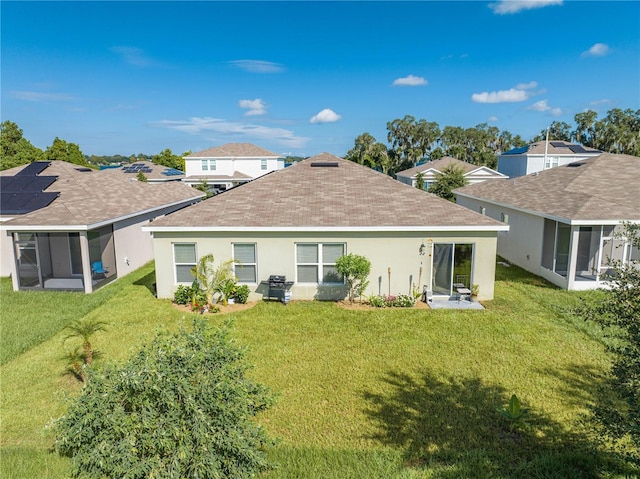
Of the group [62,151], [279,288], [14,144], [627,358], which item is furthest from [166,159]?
[627,358]

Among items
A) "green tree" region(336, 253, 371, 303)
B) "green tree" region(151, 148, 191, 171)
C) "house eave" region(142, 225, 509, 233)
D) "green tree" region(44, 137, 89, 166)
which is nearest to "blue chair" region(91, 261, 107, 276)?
"house eave" region(142, 225, 509, 233)

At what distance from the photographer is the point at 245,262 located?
1377cm

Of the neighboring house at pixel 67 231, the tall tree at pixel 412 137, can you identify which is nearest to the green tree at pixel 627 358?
the neighboring house at pixel 67 231

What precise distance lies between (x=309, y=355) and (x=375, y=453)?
3642mm

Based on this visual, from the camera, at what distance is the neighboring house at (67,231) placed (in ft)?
48.4

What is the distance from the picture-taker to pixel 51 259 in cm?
1645

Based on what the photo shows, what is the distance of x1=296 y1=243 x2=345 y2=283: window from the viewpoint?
1359 centimetres

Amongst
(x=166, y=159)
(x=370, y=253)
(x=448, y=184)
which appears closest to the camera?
(x=370, y=253)

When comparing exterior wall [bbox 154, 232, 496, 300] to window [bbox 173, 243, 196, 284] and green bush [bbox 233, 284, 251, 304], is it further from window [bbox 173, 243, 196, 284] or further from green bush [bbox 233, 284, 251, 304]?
green bush [bbox 233, 284, 251, 304]

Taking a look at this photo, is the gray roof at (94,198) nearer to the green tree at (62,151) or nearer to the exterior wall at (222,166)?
the exterior wall at (222,166)

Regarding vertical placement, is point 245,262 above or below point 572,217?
below

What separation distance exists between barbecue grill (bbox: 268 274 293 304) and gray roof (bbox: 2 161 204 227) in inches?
280

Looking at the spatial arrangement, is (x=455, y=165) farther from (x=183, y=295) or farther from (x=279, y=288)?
(x=183, y=295)

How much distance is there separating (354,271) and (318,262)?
1.51 meters
